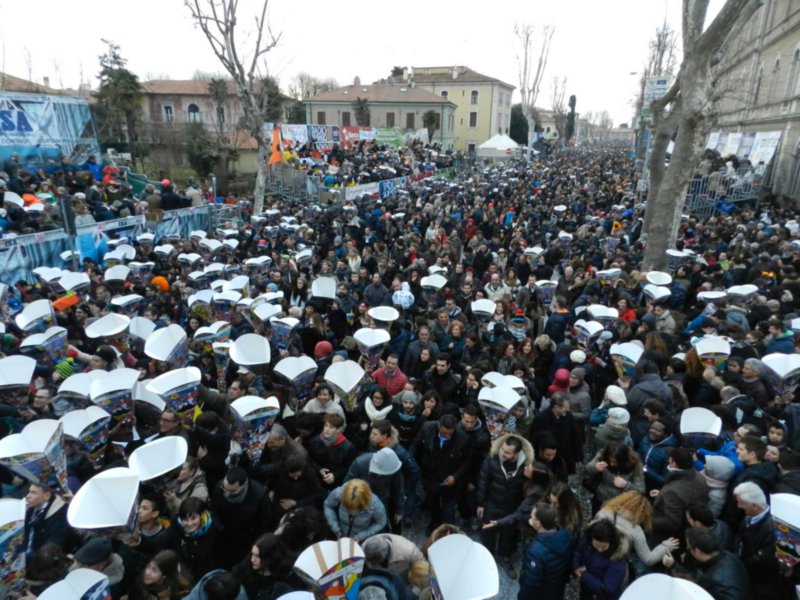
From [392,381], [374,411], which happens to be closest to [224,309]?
[392,381]

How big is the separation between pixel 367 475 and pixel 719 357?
A: 3880mm

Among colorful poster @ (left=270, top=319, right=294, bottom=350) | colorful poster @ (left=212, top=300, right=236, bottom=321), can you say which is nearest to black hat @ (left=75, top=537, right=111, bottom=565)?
colorful poster @ (left=270, top=319, right=294, bottom=350)

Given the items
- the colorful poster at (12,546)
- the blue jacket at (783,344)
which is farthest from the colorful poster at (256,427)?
the blue jacket at (783,344)

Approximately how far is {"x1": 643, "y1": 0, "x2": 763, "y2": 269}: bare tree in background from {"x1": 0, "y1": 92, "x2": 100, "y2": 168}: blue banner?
19.0m

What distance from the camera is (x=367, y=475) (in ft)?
13.1

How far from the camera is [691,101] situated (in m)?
10.3

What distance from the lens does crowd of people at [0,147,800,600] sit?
314 cm

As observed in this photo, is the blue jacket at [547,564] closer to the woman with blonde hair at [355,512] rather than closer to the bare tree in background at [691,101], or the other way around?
the woman with blonde hair at [355,512]

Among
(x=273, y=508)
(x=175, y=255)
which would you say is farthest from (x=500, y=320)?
(x=175, y=255)

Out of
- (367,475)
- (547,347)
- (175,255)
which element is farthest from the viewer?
(175,255)

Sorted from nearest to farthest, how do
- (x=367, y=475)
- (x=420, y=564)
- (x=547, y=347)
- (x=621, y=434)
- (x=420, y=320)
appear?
(x=420, y=564), (x=367, y=475), (x=621, y=434), (x=547, y=347), (x=420, y=320)

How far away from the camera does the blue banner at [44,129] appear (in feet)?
54.1

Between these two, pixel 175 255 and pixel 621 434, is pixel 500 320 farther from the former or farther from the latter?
pixel 175 255

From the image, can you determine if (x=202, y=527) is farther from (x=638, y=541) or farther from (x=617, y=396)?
(x=617, y=396)
